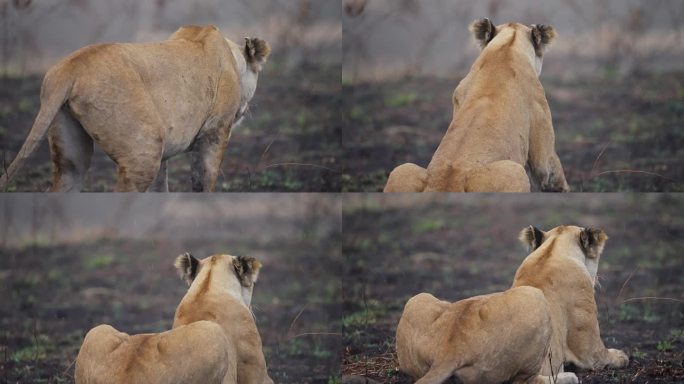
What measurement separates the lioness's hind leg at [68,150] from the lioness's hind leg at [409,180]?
2.04 m

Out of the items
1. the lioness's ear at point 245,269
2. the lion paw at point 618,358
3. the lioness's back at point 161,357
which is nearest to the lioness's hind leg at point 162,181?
the lioness's ear at point 245,269

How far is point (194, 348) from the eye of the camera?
9.85m

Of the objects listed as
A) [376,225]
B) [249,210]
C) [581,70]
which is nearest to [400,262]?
[376,225]

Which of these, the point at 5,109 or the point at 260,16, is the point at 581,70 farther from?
the point at 5,109

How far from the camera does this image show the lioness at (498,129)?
11086 mm

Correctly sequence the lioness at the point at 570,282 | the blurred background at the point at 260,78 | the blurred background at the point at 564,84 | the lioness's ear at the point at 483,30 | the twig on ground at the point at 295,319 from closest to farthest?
1. the lioness at the point at 570,282
2. the lioness's ear at the point at 483,30
3. the blurred background at the point at 260,78
4. the twig on ground at the point at 295,319
5. the blurred background at the point at 564,84

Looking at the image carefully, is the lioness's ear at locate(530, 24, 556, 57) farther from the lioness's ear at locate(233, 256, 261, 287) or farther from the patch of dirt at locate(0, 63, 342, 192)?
the lioness's ear at locate(233, 256, 261, 287)

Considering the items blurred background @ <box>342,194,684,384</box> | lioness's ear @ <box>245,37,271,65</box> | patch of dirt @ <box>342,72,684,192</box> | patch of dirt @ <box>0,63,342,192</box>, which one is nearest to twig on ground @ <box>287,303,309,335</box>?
blurred background @ <box>342,194,684,384</box>

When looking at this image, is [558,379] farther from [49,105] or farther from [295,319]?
[49,105]

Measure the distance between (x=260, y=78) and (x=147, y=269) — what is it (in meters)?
1.77

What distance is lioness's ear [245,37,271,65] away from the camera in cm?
1198

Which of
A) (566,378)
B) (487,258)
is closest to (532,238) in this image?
(566,378)

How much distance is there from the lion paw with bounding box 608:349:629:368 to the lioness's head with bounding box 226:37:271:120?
2.96m

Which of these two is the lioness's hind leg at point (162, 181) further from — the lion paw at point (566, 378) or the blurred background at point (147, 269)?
the lion paw at point (566, 378)
